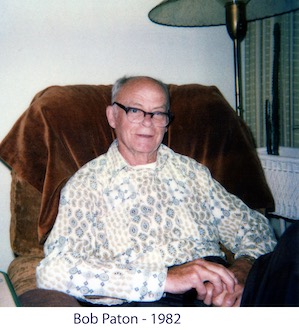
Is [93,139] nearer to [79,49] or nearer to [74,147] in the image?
[74,147]

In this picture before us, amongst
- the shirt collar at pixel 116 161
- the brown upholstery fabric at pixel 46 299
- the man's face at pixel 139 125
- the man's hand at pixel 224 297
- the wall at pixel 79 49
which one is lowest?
the man's hand at pixel 224 297

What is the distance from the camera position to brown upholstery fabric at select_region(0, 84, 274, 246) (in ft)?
3.56

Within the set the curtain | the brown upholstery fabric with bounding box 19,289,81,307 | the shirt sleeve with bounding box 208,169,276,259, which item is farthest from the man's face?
the curtain

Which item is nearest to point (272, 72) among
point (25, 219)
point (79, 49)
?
point (79, 49)

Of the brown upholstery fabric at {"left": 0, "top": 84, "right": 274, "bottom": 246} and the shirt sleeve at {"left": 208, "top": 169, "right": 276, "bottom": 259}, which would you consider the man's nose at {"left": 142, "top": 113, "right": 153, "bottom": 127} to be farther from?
the shirt sleeve at {"left": 208, "top": 169, "right": 276, "bottom": 259}

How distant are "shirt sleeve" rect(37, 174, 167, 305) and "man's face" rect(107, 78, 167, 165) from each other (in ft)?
0.79

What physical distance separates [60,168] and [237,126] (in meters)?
0.62

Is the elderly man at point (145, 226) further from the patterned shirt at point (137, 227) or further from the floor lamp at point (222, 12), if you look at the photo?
the floor lamp at point (222, 12)

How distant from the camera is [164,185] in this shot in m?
1.12

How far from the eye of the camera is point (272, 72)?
1.75 meters

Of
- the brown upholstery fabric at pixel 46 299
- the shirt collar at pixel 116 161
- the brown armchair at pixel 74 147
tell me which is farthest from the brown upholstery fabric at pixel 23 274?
the shirt collar at pixel 116 161

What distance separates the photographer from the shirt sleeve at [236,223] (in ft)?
3.69

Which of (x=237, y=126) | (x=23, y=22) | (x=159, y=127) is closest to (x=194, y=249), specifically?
(x=159, y=127)

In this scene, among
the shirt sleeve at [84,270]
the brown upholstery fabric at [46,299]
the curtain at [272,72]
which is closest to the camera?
the brown upholstery fabric at [46,299]
